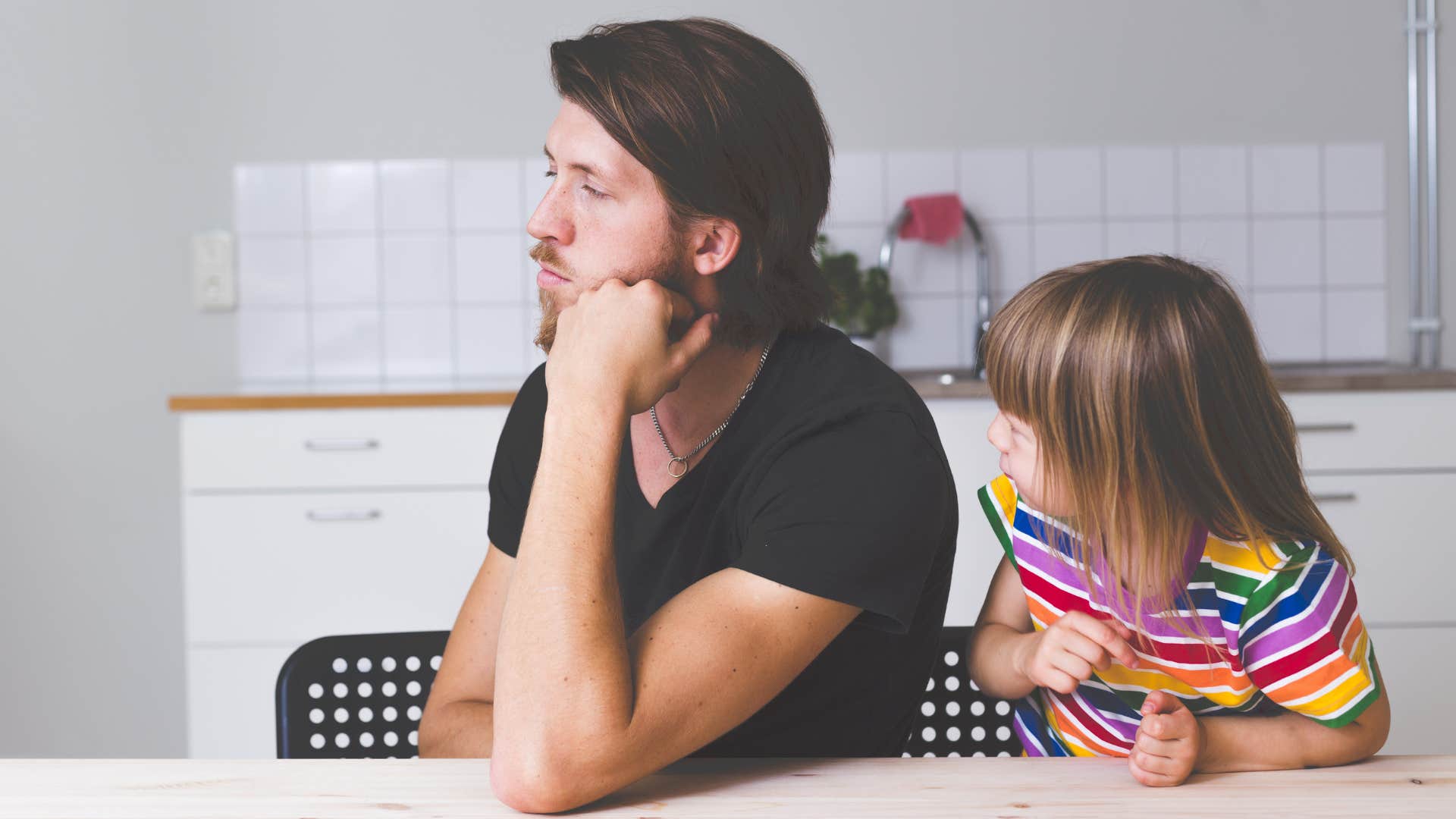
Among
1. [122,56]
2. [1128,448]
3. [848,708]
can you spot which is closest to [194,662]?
[122,56]

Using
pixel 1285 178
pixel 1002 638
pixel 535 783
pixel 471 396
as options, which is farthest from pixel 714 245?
pixel 1285 178

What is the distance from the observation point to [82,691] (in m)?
2.85

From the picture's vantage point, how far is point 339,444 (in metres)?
2.31

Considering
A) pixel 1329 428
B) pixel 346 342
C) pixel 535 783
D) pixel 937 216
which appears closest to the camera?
pixel 535 783

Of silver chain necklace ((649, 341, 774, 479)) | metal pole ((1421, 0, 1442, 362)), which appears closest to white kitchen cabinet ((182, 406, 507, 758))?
silver chain necklace ((649, 341, 774, 479))

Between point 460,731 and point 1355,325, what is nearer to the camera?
point 460,731

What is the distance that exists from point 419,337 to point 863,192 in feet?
3.58

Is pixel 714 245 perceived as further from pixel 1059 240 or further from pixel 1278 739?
pixel 1059 240

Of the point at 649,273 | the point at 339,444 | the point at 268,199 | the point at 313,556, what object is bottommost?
the point at 313,556

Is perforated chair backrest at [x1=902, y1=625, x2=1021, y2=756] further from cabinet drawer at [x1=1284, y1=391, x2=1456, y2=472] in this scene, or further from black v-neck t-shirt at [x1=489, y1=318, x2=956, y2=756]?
cabinet drawer at [x1=1284, y1=391, x2=1456, y2=472]

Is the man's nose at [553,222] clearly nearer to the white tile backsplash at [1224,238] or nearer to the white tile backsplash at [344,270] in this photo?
the white tile backsplash at [344,270]

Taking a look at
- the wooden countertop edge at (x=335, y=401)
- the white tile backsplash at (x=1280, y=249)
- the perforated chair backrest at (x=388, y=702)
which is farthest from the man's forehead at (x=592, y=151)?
the white tile backsplash at (x=1280, y=249)

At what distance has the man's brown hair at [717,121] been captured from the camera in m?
0.92

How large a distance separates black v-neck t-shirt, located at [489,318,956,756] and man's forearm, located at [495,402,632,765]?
79 mm
